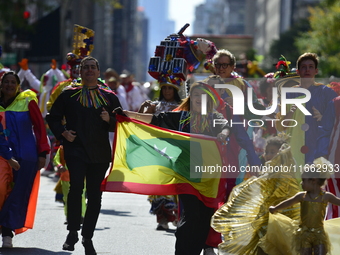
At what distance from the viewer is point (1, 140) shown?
837cm

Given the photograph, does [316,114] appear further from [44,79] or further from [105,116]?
[44,79]

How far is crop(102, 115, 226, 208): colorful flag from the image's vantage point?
744 cm

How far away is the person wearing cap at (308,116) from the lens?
8.05m

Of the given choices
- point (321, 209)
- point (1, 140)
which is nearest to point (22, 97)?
point (1, 140)

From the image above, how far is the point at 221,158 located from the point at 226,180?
0.41 m

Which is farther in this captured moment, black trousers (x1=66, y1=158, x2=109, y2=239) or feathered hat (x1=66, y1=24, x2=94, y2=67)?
feathered hat (x1=66, y1=24, x2=94, y2=67)

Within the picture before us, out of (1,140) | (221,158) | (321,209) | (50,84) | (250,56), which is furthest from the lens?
(250,56)

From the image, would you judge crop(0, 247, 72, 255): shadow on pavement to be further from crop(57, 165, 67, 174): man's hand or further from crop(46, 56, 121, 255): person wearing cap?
crop(57, 165, 67, 174): man's hand

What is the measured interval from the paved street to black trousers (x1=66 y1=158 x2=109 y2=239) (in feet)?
1.70

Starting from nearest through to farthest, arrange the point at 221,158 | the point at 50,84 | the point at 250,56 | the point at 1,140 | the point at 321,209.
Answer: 1. the point at 321,209
2. the point at 221,158
3. the point at 1,140
4. the point at 50,84
5. the point at 250,56

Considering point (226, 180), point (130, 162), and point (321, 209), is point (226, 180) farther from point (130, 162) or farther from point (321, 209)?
point (321, 209)

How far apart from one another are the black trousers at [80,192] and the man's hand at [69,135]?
7.9 inches

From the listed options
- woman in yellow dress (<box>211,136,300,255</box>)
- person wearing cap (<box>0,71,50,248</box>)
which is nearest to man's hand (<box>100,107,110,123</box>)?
person wearing cap (<box>0,71,50,248</box>)

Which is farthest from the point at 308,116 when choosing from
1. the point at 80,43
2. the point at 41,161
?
the point at 80,43
